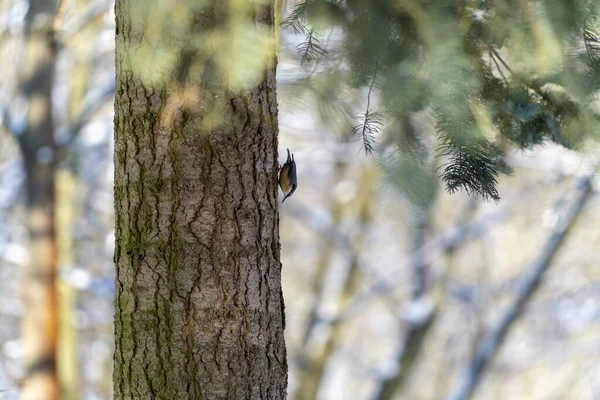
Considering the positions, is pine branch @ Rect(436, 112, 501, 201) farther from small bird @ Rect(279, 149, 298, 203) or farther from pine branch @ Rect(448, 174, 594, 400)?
pine branch @ Rect(448, 174, 594, 400)

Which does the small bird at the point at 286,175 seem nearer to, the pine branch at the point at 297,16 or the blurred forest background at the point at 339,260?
the pine branch at the point at 297,16

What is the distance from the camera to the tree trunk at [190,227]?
1415 millimetres

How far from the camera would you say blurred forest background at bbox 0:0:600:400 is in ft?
16.7

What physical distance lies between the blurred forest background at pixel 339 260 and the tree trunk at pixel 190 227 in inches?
108

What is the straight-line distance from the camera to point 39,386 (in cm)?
478

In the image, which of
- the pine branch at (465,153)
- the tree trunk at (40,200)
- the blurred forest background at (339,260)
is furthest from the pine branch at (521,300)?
the pine branch at (465,153)

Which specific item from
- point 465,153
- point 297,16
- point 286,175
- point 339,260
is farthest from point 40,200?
point 465,153

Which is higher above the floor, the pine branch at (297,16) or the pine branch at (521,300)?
the pine branch at (521,300)

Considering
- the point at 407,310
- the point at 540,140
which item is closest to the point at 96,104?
the point at 407,310

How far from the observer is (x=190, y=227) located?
142 cm

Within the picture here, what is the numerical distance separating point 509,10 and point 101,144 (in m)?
5.65

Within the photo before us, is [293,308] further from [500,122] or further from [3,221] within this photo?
[500,122]

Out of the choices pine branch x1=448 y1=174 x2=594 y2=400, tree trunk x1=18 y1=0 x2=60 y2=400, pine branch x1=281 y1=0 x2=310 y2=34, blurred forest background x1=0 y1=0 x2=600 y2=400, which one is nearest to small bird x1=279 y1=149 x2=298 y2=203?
pine branch x1=281 y1=0 x2=310 y2=34

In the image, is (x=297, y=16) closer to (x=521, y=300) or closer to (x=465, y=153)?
(x=465, y=153)
